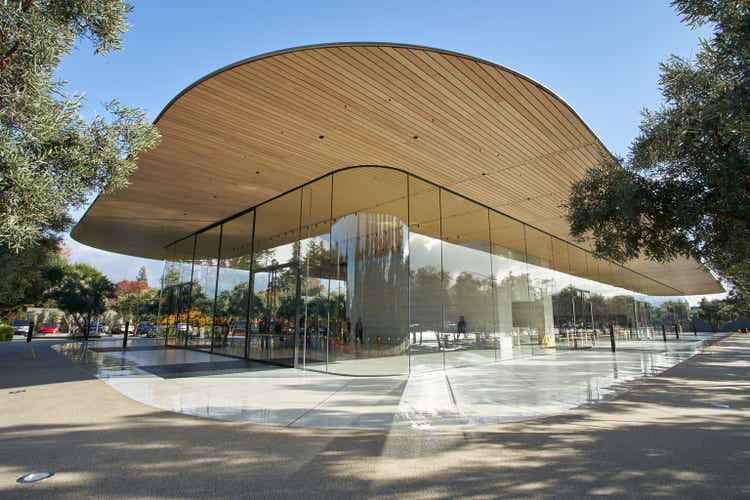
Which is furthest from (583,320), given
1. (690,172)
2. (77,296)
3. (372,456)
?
(77,296)

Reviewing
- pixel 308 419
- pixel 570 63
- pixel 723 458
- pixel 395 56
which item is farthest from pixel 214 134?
pixel 723 458

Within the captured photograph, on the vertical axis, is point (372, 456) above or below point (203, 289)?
below

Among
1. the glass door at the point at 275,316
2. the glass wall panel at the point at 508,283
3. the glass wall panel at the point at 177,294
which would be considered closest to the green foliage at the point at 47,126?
the glass door at the point at 275,316

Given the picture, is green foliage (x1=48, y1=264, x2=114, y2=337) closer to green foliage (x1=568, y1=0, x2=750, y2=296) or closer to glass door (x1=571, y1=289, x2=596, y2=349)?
glass door (x1=571, y1=289, x2=596, y2=349)

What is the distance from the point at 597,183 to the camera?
692 centimetres

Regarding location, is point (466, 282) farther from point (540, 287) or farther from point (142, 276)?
point (142, 276)

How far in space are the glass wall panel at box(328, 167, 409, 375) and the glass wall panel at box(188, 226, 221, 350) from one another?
704cm

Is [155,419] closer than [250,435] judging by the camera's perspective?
No

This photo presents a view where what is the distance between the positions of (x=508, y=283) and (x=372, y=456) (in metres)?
11.7

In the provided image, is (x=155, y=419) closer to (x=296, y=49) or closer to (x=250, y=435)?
(x=250, y=435)

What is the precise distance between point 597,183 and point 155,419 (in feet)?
25.9

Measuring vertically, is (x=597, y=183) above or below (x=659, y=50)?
below

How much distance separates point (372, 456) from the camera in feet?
11.7

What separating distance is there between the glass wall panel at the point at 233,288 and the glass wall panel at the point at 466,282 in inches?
260
